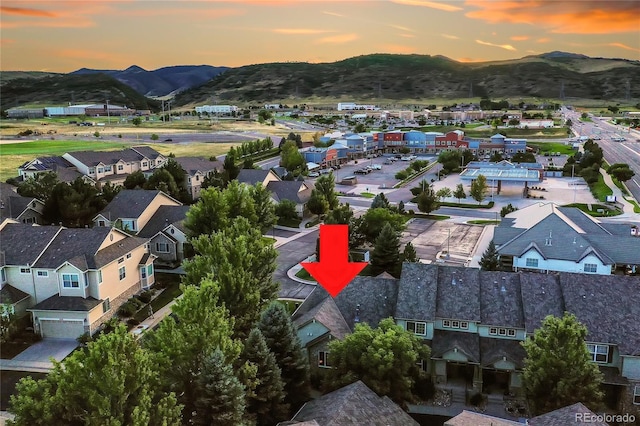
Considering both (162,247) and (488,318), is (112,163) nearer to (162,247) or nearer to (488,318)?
(162,247)

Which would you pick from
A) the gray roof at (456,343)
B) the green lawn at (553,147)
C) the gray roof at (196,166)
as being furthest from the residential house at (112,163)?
the green lawn at (553,147)

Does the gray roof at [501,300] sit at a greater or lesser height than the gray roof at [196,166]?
lesser

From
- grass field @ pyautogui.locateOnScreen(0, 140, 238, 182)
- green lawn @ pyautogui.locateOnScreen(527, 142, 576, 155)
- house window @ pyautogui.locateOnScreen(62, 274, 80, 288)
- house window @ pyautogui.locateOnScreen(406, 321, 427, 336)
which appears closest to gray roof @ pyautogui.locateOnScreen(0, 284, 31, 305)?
house window @ pyautogui.locateOnScreen(62, 274, 80, 288)

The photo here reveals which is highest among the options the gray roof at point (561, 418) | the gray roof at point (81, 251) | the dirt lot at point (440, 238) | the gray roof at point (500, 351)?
Result: the gray roof at point (81, 251)

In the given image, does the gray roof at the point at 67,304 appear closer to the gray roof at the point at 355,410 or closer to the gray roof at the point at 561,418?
the gray roof at the point at 355,410

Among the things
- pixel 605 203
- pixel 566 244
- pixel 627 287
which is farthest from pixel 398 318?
pixel 605 203

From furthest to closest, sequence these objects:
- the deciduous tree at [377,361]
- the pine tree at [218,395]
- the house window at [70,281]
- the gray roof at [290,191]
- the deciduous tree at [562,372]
→ the gray roof at [290,191] < the house window at [70,281] < the deciduous tree at [377,361] < the deciduous tree at [562,372] < the pine tree at [218,395]
